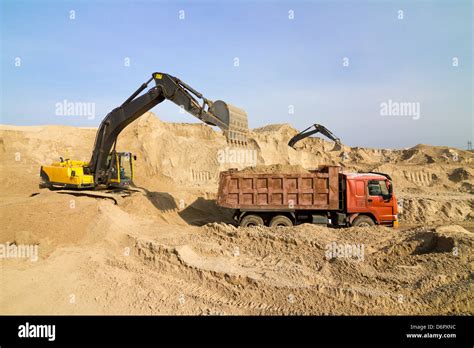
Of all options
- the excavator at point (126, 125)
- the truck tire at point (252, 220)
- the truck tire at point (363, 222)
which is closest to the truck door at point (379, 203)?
the truck tire at point (363, 222)

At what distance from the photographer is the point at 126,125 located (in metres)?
13.3

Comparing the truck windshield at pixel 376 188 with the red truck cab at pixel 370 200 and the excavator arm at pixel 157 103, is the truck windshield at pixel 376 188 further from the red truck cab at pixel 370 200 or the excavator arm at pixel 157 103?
the excavator arm at pixel 157 103

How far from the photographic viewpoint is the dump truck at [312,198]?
11.6 meters

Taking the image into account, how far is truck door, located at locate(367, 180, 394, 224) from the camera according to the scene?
1154 centimetres

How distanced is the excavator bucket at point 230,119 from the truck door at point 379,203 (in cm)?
457

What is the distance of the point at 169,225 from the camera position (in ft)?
41.8

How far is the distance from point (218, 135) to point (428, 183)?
55.5 feet

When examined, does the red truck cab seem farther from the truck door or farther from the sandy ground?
the sandy ground

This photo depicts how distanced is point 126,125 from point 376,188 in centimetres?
928

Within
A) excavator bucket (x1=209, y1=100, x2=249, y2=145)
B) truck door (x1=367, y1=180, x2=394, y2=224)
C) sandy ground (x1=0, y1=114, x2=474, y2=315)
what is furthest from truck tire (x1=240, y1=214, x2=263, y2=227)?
truck door (x1=367, y1=180, x2=394, y2=224)

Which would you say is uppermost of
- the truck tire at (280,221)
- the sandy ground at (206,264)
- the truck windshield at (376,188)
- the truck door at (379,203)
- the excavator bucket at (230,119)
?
the excavator bucket at (230,119)

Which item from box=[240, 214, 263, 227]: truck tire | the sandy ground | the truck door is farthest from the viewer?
box=[240, 214, 263, 227]: truck tire
